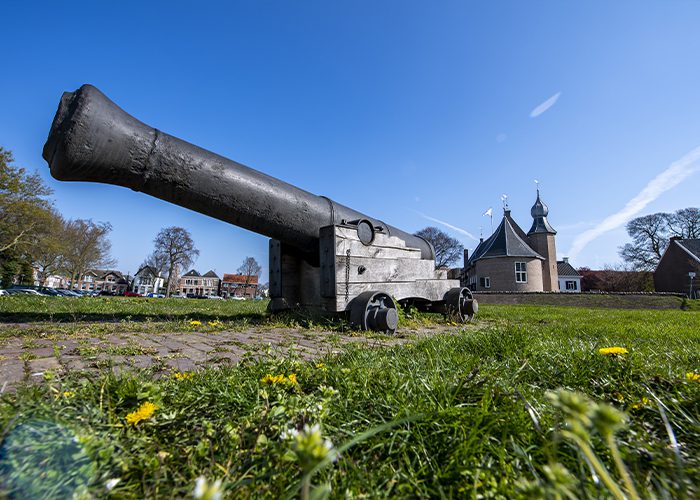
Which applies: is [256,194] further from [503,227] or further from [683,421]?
[503,227]

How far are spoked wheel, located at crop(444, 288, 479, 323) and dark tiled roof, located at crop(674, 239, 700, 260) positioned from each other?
46297mm

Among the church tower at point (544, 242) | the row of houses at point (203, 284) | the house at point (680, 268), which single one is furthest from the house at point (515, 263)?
the row of houses at point (203, 284)

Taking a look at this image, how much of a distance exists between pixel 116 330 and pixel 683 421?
5.35m

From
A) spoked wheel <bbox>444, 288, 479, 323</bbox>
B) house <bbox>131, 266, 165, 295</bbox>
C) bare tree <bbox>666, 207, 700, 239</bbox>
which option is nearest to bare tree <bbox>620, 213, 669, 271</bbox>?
bare tree <bbox>666, 207, 700, 239</bbox>

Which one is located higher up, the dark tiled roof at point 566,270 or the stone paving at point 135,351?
the dark tiled roof at point 566,270

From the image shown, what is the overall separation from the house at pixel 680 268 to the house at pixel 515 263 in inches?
467

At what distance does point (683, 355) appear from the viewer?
2863 mm

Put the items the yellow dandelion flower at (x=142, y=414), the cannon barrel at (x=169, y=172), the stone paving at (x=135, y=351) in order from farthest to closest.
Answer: the cannon barrel at (x=169, y=172) < the stone paving at (x=135, y=351) < the yellow dandelion flower at (x=142, y=414)

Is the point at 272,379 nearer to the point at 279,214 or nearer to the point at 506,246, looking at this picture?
the point at 279,214

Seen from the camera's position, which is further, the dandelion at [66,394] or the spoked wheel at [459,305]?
the spoked wheel at [459,305]

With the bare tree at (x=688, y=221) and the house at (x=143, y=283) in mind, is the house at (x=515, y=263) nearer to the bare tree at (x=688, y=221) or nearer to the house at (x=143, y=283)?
the bare tree at (x=688, y=221)

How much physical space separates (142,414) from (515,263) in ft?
135

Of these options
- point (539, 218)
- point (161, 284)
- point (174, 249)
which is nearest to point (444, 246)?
point (539, 218)

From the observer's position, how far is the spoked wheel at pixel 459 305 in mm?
7617
